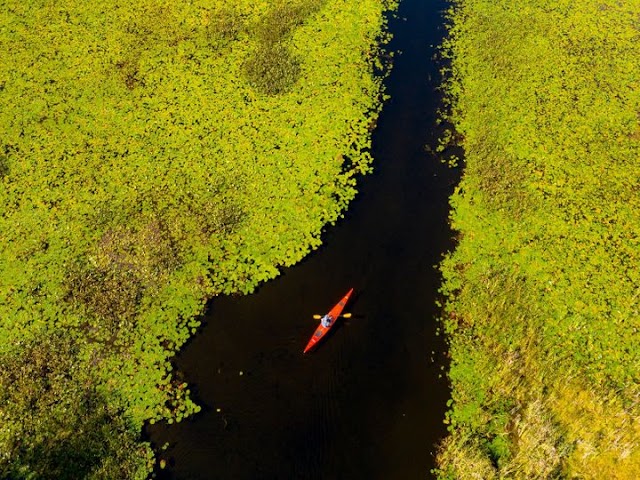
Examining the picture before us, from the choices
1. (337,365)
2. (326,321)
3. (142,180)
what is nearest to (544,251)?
(326,321)

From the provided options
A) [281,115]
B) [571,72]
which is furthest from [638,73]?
[281,115]

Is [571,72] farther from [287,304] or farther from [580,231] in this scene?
[287,304]

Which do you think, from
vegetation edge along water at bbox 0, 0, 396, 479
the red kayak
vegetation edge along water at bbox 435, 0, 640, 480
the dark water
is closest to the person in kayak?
the red kayak

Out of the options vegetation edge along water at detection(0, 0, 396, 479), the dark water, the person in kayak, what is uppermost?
vegetation edge along water at detection(0, 0, 396, 479)

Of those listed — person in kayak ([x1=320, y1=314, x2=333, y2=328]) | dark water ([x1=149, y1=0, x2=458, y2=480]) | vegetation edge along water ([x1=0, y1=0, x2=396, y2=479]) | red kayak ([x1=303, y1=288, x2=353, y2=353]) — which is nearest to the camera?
dark water ([x1=149, y1=0, x2=458, y2=480])

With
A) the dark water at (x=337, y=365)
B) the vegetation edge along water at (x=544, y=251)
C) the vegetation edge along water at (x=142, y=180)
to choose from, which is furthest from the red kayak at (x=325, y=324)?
the vegetation edge along water at (x=544, y=251)

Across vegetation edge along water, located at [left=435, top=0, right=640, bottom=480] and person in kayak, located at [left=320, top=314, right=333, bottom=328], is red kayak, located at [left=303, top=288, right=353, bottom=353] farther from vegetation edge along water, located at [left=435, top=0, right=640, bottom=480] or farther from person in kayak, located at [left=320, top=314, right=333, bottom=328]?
vegetation edge along water, located at [left=435, top=0, right=640, bottom=480]
